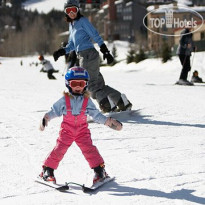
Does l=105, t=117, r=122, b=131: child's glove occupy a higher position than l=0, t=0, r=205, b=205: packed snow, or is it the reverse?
l=105, t=117, r=122, b=131: child's glove

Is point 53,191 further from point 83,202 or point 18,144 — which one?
point 18,144

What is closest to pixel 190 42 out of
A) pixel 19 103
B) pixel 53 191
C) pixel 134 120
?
pixel 19 103

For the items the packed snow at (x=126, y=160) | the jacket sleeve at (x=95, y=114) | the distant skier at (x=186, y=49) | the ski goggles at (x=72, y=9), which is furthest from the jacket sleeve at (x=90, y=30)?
the distant skier at (x=186, y=49)

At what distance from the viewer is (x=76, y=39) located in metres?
5.50

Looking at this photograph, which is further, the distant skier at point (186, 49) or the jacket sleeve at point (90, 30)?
the distant skier at point (186, 49)

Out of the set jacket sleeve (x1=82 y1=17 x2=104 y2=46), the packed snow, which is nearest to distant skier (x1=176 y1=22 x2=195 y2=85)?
the packed snow

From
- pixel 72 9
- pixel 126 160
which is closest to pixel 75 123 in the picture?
pixel 126 160

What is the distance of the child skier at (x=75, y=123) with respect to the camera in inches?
121

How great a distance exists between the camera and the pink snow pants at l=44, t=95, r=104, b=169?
10.2ft

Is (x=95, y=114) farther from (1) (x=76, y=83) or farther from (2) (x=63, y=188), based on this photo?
(2) (x=63, y=188)

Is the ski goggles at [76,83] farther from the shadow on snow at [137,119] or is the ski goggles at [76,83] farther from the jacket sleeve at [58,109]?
the shadow on snow at [137,119]

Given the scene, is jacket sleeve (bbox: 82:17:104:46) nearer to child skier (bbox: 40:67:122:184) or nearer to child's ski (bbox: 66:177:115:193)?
A: child skier (bbox: 40:67:122:184)

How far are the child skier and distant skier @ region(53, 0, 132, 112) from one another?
1983 millimetres

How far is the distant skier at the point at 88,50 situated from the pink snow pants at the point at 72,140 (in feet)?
6.66
